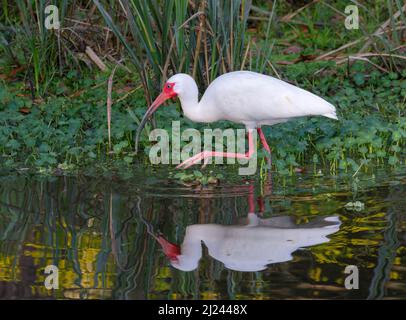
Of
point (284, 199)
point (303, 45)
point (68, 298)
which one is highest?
A: point (303, 45)

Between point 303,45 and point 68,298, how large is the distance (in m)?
6.79

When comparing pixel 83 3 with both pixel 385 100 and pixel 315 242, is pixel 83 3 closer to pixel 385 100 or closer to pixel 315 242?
pixel 385 100

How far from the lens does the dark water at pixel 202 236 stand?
502 cm

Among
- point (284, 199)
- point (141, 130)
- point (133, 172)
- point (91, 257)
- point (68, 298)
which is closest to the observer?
point (68, 298)

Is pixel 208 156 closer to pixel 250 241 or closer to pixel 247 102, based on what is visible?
pixel 247 102

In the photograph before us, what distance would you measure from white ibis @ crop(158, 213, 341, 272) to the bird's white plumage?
1494mm

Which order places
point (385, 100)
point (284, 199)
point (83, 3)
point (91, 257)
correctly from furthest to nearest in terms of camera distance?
point (83, 3) → point (385, 100) → point (284, 199) → point (91, 257)

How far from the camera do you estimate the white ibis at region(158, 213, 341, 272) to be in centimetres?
544

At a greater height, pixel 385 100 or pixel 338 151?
pixel 385 100

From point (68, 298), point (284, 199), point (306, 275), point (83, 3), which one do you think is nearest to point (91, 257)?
point (68, 298)

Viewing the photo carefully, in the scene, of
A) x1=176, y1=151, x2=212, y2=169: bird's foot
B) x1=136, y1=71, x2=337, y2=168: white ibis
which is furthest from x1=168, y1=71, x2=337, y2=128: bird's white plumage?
x1=176, y1=151, x2=212, y2=169: bird's foot

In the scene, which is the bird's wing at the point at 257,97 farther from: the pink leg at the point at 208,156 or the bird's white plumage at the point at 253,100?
the pink leg at the point at 208,156

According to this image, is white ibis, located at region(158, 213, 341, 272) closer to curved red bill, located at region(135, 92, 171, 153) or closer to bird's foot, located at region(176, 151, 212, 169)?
bird's foot, located at region(176, 151, 212, 169)

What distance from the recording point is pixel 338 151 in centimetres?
771
